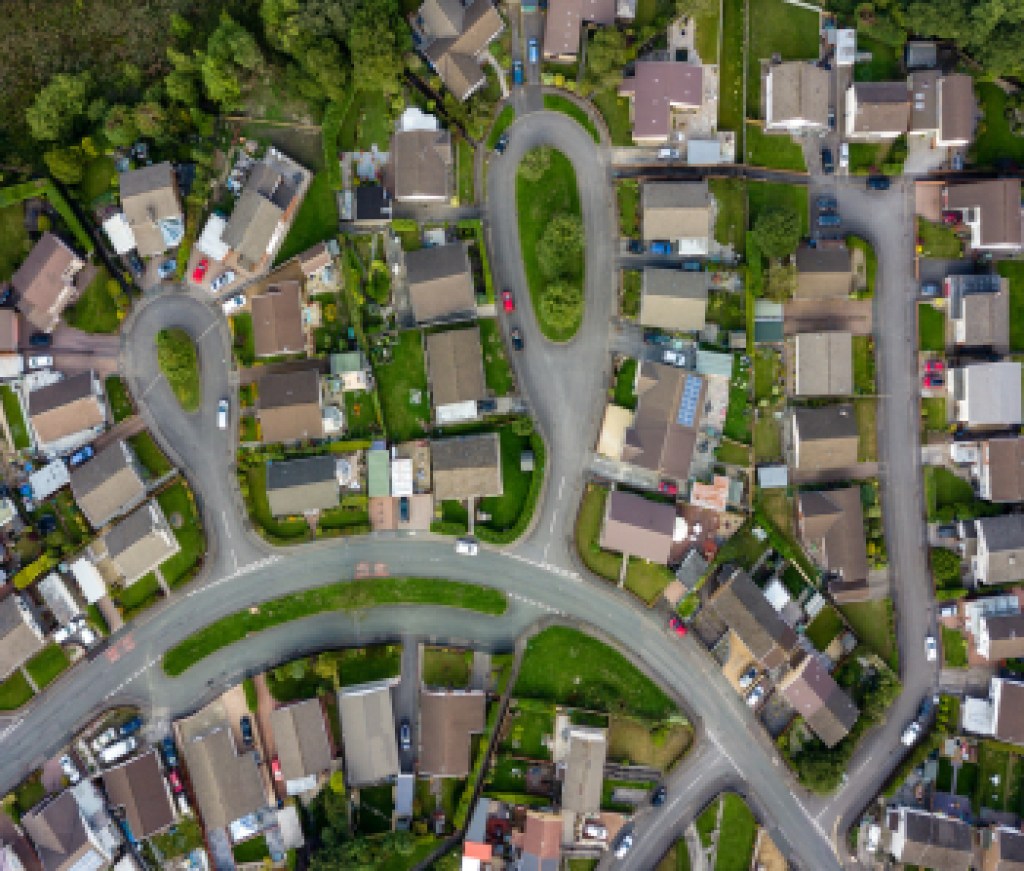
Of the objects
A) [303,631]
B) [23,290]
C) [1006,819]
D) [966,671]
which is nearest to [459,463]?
[303,631]

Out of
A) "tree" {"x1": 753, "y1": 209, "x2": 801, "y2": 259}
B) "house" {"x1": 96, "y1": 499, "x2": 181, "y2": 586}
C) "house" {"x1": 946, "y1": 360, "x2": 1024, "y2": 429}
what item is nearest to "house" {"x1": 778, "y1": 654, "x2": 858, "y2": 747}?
"house" {"x1": 946, "y1": 360, "x2": 1024, "y2": 429}

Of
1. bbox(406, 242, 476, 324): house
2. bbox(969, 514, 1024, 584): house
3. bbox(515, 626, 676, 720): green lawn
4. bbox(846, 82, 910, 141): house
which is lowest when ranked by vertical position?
bbox(515, 626, 676, 720): green lawn

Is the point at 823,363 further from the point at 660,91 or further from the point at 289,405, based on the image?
the point at 289,405

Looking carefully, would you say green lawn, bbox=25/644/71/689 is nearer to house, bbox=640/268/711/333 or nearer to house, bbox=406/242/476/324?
house, bbox=406/242/476/324

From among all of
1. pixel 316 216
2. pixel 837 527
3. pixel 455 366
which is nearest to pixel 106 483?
pixel 316 216

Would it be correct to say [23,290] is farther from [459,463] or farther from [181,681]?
[459,463]

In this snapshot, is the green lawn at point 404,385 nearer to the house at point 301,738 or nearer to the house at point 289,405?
the house at point 289,405
